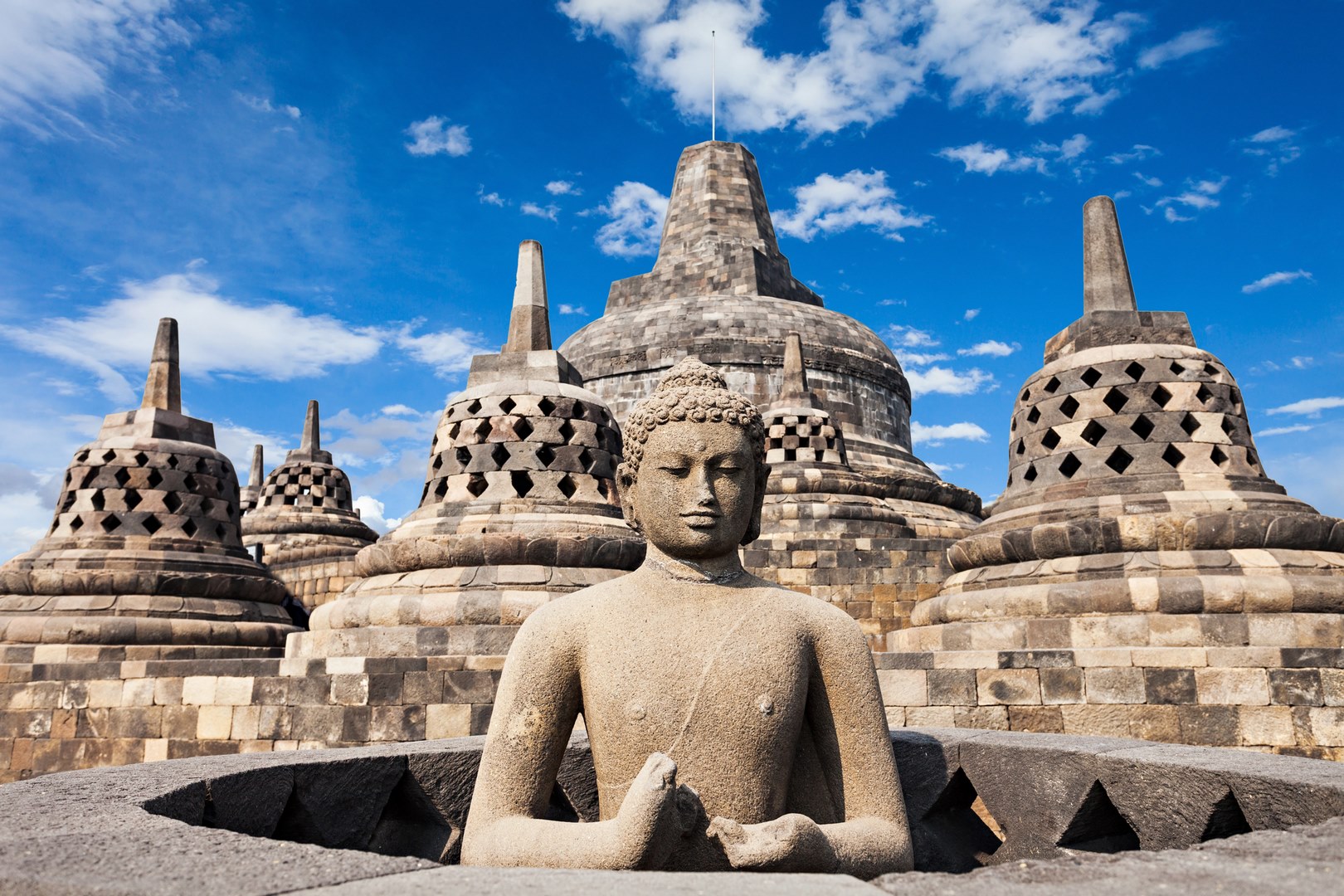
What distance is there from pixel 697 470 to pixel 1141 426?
5.67m

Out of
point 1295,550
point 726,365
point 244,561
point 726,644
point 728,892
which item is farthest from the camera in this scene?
point 726,365

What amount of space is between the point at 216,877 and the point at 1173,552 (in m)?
6.48

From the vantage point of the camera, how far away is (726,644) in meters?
2.79

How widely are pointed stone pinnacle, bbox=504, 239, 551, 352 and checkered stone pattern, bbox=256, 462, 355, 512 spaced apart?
12.1 meters

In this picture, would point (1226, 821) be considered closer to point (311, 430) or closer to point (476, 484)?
point (476, 484)

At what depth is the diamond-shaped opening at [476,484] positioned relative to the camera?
8.20m

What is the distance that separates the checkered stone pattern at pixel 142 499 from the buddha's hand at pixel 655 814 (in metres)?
8.89

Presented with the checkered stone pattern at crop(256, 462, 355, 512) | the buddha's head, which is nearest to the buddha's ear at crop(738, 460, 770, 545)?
the buddha's head

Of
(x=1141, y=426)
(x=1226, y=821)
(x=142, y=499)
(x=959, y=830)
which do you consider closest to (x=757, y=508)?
(x=959, y=830)

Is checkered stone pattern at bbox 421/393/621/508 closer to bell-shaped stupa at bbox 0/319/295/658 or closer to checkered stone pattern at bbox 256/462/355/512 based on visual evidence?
bell-shaped stupa at bbox 0/319/295/658

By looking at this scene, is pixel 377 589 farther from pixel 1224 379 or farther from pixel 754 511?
pixel 1224 379

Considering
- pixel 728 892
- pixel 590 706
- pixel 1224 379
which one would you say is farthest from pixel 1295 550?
pixel 728 892

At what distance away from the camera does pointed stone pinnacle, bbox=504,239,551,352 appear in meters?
9.11

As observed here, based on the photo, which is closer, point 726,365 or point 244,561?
point 244,561
